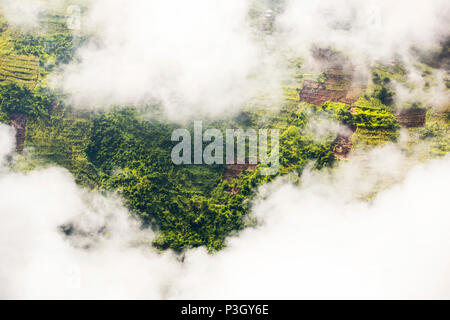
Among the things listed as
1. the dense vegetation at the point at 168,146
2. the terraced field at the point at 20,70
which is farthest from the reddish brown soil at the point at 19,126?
the terraced field at the point at 20,70

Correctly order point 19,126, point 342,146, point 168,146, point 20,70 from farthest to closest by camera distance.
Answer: point 20,70, point 168,146, point 19,126, point 342,146

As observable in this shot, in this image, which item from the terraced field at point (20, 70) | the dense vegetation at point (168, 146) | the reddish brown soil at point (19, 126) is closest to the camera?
the dense vegetation at point (168, 146)

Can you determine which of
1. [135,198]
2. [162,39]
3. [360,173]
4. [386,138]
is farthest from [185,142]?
[386,138]

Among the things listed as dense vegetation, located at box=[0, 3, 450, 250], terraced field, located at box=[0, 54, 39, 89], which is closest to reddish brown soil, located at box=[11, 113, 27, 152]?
dense vegetation, located at box=[0, 3, 450, 250]

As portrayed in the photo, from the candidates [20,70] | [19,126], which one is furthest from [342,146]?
[20,70]

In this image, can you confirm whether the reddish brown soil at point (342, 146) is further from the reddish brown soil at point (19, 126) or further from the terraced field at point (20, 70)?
the terraced field at point (20, 70)

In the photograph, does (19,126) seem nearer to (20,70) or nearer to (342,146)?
(20,70)

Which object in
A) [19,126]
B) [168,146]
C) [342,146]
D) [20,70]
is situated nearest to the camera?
[342,146]

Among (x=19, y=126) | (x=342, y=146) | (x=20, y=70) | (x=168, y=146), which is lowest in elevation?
(x=342, y=146)

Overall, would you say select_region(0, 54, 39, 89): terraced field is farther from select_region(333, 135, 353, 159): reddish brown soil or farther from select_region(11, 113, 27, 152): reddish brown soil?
select_region(333, 135, 353, 159): reddish brown soil
